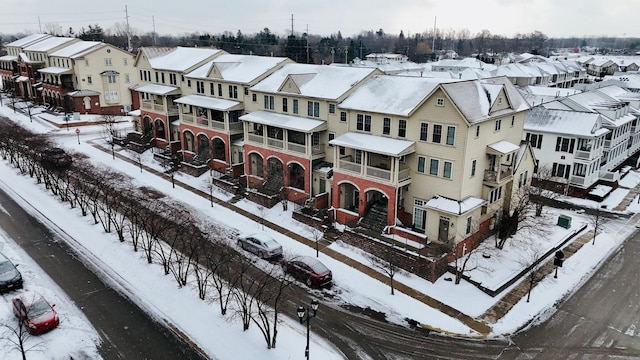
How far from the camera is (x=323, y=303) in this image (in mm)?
29266

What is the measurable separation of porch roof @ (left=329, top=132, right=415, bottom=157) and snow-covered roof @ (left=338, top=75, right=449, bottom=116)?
219 centimetres

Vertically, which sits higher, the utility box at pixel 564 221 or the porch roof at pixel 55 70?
the porch roof at pixel 55 70

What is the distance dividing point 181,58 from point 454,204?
41959mm

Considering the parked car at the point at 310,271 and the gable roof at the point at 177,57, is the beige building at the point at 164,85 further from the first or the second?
the parked car at the point at 310,271

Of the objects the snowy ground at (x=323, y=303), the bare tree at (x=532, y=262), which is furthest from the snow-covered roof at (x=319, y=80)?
the bare tree at (x=532, y=262)

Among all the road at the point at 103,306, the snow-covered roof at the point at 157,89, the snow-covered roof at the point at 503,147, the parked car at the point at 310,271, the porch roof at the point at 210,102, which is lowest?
the road at the point at 103,306

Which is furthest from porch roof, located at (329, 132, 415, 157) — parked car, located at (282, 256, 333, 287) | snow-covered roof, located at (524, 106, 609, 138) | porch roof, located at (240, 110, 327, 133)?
snow-covered roof, located at (524, 106, 609, 138)

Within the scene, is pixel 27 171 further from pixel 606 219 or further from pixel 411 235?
pixel 606 219

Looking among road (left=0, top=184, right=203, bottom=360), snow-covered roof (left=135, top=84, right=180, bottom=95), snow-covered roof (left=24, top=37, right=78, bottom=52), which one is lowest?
road (left=0, top=184, right=203, bottom=360)

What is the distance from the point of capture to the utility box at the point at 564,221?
133ft

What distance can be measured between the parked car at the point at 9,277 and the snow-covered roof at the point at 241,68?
27.4 m

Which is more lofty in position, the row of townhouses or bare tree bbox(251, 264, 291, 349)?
the row of townhouses

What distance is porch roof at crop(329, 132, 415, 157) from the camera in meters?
35.2

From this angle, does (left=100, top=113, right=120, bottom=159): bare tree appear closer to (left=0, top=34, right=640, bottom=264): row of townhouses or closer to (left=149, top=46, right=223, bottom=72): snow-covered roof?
(left=0, top=34, right=640, bottom=264): row of townhouses
